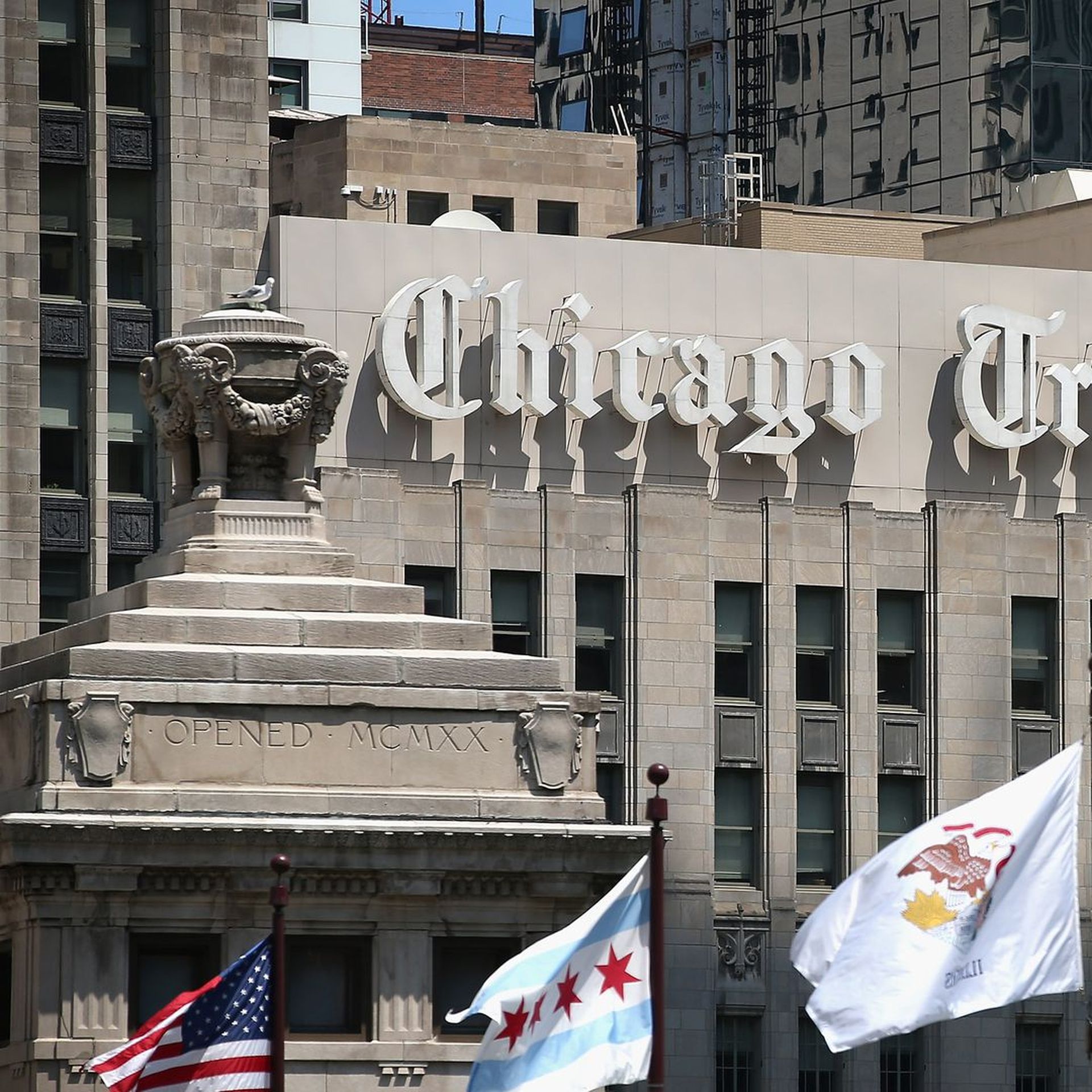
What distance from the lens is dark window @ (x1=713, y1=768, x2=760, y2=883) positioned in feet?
311

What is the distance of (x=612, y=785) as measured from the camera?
9306 cm

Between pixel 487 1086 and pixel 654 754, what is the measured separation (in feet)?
144

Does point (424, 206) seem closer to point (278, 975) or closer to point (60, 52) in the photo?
point (60, 52)

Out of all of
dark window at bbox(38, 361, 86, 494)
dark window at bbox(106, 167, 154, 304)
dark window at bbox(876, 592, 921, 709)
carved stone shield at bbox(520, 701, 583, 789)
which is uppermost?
dark window at bbox(106, 167, 154, 304)

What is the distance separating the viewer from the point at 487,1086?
1976 inches

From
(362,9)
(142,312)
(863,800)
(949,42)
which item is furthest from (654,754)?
(362,9)

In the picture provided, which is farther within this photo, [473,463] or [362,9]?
[362,9]

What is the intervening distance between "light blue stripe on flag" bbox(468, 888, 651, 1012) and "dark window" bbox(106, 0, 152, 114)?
58424mm

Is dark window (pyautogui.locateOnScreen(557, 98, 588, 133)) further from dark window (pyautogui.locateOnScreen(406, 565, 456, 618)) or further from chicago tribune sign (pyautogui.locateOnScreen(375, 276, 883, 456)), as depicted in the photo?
dark window (pyautogui.locateOnScreen(406, 565, 456, 618))

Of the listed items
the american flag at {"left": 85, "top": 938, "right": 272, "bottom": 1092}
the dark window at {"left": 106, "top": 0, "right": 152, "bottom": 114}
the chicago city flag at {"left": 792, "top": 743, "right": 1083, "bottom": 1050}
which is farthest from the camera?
the dark window at {"left": 106, "top": 0, "right": 152, "bottom": 114}

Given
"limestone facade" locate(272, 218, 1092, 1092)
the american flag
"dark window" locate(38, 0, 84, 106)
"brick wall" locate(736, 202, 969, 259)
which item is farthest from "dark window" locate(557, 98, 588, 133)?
the american flag

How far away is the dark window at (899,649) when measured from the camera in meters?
97.1

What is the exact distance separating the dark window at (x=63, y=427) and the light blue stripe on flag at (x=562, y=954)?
177 ft

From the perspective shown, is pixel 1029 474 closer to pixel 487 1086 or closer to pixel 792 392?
pixel 792 392
